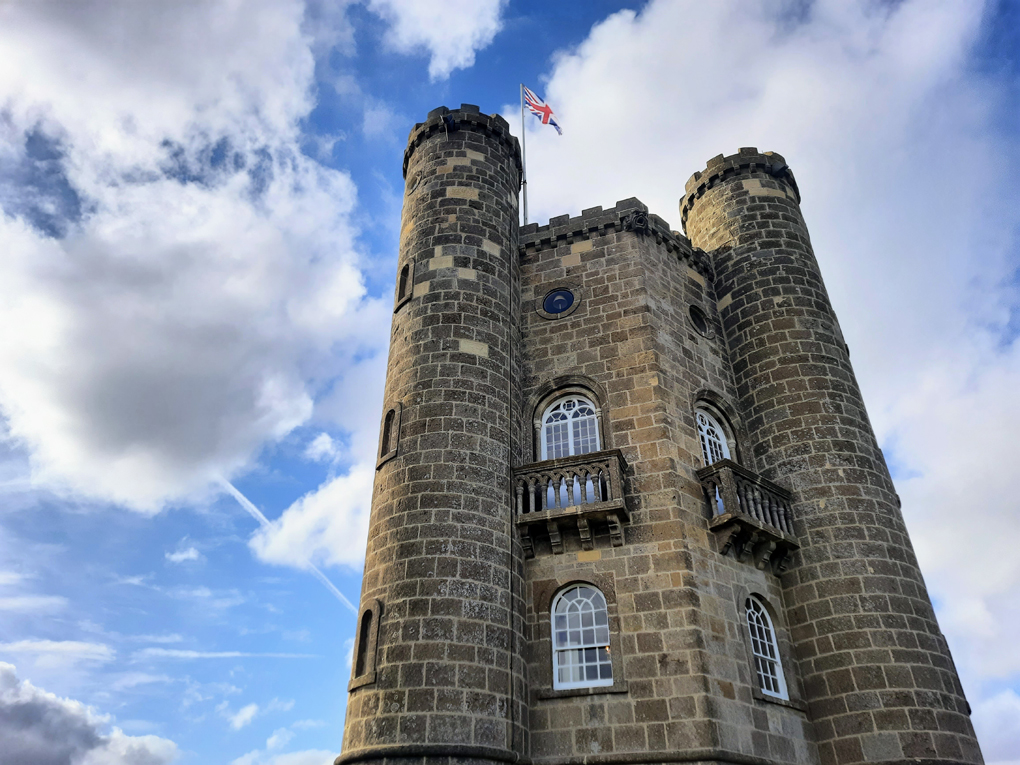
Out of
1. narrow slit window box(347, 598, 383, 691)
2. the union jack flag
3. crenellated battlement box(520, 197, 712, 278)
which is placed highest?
the union jack flag

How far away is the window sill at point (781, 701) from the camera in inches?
572

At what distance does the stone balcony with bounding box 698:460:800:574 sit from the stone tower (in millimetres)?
70

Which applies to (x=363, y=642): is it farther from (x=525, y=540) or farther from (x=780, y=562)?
(x=780, y=562)

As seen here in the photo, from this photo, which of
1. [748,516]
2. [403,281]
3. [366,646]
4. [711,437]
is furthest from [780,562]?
[403,281]

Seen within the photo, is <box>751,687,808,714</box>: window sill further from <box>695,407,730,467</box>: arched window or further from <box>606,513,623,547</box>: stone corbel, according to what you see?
<box>695,407,730,467</box>: arched window

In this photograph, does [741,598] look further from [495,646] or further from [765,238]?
[765,238]

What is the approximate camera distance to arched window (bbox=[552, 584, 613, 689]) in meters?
14.8

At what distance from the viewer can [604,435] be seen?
57.9ft

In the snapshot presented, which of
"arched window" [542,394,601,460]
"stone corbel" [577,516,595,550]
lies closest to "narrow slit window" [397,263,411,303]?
"arched window" [542,394,601,460]

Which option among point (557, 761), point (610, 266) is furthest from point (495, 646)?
point (610, 266)

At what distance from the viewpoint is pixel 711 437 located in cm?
1908

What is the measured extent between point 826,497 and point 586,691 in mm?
7657

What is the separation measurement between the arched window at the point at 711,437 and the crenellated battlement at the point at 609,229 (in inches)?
215

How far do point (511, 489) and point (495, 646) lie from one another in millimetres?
3674
